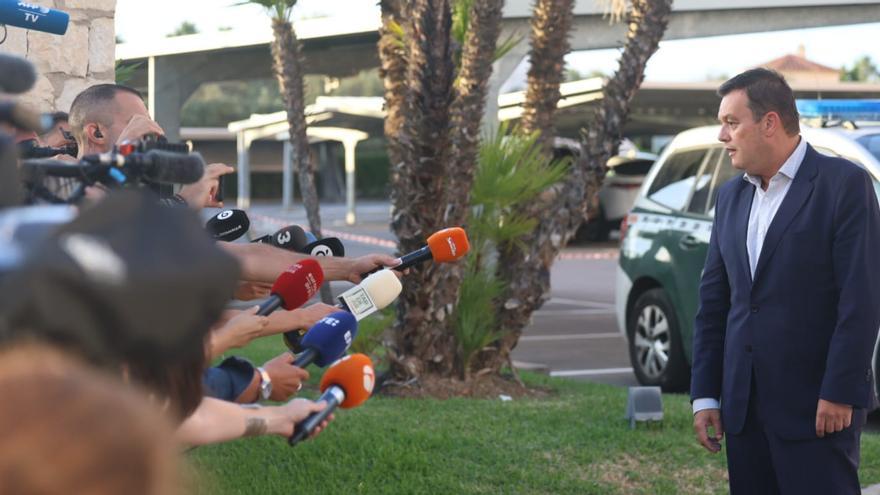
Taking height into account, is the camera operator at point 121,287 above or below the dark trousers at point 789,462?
above

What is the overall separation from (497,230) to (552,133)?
4.99 feet

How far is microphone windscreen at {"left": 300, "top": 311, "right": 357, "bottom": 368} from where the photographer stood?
119 inches

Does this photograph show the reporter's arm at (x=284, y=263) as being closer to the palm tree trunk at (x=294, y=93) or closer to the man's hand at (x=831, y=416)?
the man's hand at (x=831, y=416)

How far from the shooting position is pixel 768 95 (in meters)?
4.47

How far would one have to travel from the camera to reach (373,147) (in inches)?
2594

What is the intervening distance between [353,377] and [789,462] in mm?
2104

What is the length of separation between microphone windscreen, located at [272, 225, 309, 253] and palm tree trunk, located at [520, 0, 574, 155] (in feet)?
20.2

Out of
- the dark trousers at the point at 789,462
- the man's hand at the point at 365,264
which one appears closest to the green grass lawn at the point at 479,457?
the man's hand at the point at 365,264

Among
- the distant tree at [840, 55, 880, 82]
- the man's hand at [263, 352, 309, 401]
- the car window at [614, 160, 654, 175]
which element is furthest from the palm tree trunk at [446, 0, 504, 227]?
the distant tree at [840, 55, 880, 82]

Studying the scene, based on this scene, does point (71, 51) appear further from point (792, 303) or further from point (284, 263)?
point (792, 303)

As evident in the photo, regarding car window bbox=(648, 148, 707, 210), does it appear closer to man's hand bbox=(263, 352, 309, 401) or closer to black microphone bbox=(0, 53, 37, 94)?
man's hand bbox=(263, 352, 309, 401)

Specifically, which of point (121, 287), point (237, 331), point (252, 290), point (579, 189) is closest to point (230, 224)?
point (252, 290)

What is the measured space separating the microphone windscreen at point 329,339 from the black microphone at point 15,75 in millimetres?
1072

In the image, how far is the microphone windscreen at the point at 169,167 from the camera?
2.52 metres
